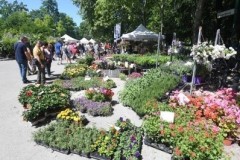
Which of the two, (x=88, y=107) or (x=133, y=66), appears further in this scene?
(x=133, y=66)

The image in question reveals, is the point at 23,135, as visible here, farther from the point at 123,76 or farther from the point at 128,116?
the point at 123,76

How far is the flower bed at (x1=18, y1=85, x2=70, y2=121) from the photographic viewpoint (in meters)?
7.65

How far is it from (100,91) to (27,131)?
2818mm

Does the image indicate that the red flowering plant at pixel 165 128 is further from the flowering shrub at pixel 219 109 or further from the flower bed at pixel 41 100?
the flower bed at pixel 41 100

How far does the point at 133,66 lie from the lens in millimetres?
15477

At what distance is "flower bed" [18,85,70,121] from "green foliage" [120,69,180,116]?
1.90 metres

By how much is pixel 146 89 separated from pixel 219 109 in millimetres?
2475

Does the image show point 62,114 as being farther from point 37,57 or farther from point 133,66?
point 133,66

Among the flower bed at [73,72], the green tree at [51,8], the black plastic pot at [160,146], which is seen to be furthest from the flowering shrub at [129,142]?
the green tree at [51,8]

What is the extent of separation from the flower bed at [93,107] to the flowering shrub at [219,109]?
6.19 ft

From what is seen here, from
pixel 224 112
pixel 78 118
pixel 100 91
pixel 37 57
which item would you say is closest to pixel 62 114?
pixel 78 118

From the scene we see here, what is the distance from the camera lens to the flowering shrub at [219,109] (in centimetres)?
684

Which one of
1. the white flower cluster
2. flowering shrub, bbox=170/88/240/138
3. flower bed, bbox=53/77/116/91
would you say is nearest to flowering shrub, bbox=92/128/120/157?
flowering shrub, bbox=170/88/240/138

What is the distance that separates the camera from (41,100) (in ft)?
26.3
